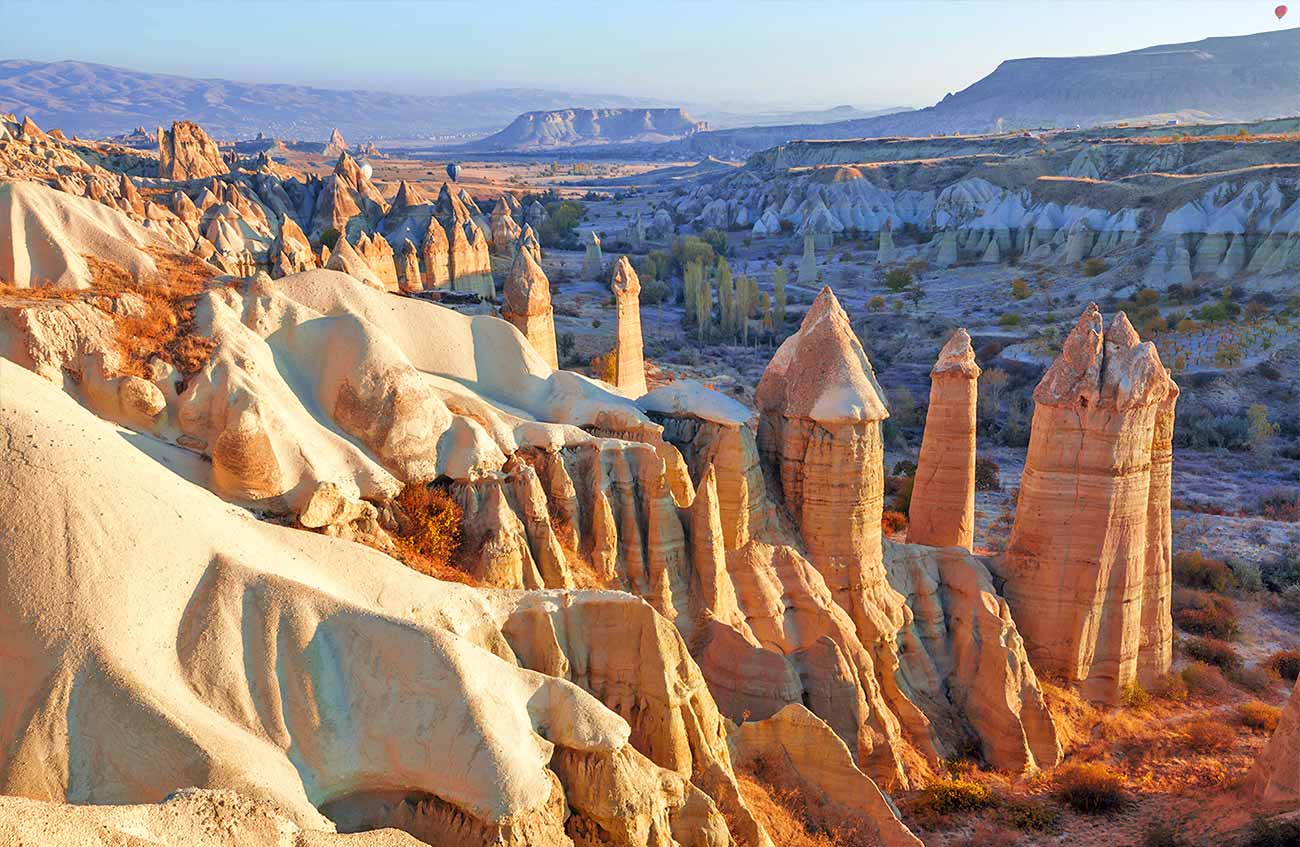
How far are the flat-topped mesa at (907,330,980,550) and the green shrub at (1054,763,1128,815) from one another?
435 cm

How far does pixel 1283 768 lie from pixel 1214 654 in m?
6.87

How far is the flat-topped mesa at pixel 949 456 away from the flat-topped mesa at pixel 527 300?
7386mm

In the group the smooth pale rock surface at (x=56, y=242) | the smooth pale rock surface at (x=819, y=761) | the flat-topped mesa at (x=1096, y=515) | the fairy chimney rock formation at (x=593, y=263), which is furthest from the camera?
the fairy chimney rock formation at (x=593, y=263)

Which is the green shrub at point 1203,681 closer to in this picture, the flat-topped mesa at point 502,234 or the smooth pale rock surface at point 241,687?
the smooth pale rock surface at point 241,687

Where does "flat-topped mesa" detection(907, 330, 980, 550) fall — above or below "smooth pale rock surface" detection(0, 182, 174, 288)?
below

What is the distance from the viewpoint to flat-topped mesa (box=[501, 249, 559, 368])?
19531mm

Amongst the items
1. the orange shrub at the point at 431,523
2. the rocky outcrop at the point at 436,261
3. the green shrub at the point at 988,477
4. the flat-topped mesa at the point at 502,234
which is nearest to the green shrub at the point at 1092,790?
the orange shrub at the point at 431,523

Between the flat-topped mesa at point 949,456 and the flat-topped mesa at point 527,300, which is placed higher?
the flat-topped mesa at point 527,300

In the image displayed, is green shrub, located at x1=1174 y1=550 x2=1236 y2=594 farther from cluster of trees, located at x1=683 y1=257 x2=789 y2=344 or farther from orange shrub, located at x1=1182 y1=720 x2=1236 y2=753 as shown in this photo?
cluster of trees, located at x1=683 y1=257 x2=789 y2=344

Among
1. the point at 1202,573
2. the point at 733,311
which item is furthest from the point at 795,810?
the point at 733,311

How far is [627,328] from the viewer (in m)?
24.9

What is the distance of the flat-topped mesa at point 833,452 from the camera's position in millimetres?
14953

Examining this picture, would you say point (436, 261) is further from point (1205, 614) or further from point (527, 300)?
point (1205, 614)

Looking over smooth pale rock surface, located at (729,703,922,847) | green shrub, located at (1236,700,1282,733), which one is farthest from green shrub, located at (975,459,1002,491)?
smooth pale rock surface, located at (729,703,922,847)
